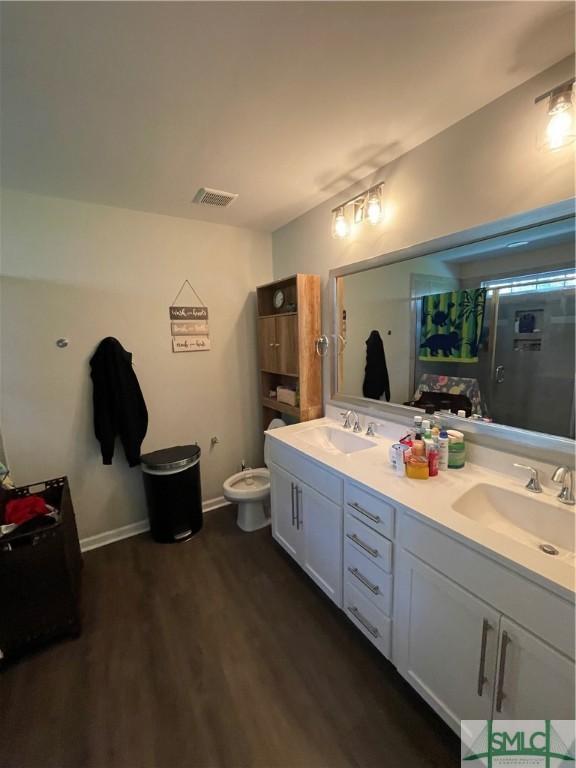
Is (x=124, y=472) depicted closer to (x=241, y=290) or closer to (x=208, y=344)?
(x=208, y=344)

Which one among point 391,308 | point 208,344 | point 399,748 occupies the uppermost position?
point 391,308

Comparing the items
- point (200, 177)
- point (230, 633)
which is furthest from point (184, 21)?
point (230, 633)

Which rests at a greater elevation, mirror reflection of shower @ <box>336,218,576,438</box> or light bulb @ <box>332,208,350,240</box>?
light bulb @ <box>332,208,350,240</box>

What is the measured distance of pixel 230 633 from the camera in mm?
1634

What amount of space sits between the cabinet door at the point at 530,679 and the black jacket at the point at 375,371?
1231mm

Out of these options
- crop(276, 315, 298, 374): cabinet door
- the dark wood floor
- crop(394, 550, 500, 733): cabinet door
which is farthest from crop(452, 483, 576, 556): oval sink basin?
crop(276, 315, 298, 374): cabinet door

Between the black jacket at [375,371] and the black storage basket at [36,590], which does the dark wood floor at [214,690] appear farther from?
the black jacket at [375,371]

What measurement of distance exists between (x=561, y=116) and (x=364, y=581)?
1962 mm

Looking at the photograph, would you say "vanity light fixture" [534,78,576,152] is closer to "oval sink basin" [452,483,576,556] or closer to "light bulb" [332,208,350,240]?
"light bulb" [332,208,350,240]

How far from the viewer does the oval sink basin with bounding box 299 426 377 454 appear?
6.57 feet

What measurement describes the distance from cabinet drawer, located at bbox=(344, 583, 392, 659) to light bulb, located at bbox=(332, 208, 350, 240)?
2016 millimetres

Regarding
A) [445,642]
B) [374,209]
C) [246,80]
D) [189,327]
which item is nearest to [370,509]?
[445,642]

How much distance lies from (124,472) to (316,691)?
6.10 feet

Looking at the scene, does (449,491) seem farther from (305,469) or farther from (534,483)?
(305,469)
